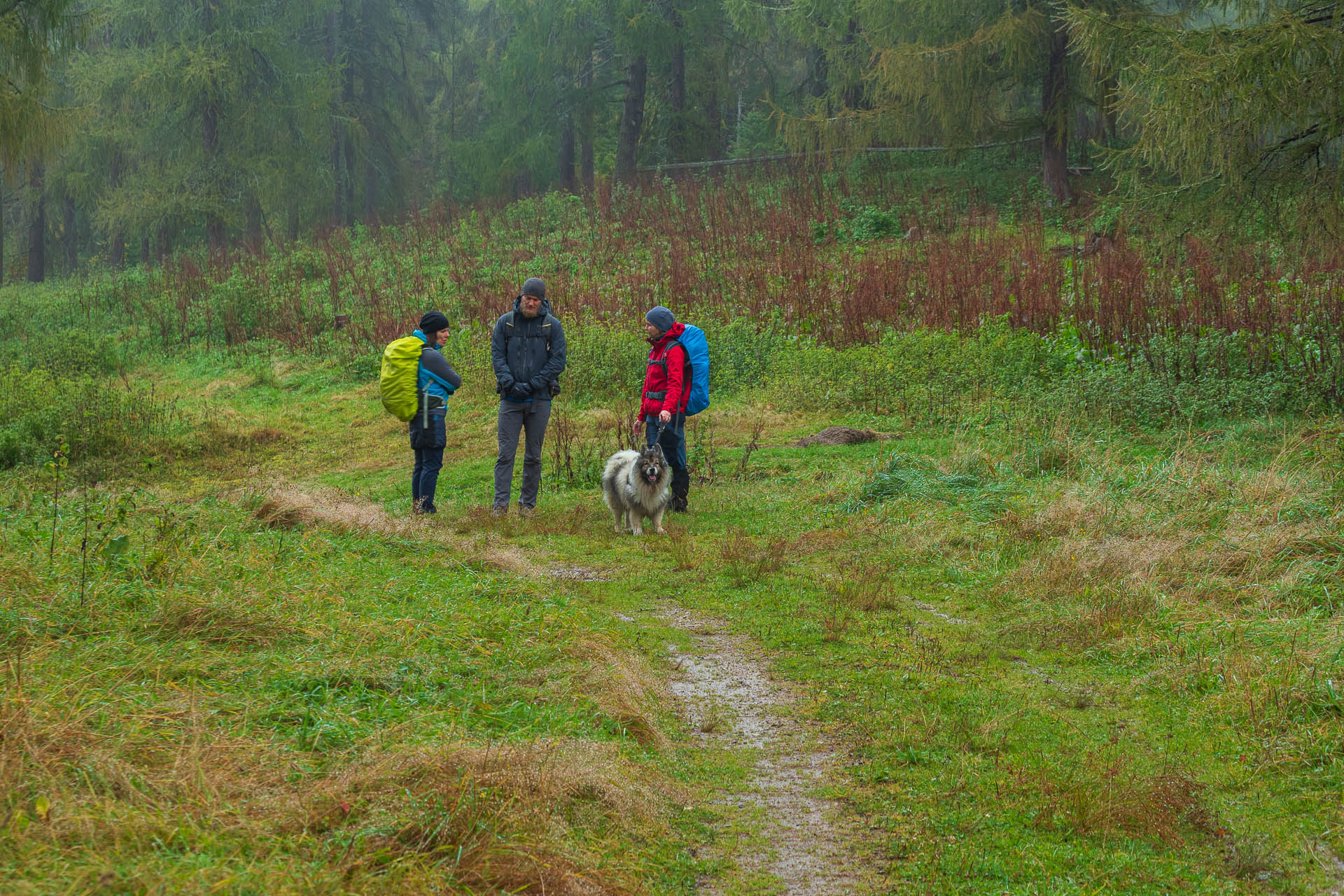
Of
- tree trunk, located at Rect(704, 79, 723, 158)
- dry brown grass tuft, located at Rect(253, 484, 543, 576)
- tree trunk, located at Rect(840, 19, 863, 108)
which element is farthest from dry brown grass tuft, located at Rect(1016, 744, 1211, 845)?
tree trunk, located at Rect(704, 79, 723, 158)

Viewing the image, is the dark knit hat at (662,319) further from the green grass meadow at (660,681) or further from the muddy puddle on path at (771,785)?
the muddy puddle on path at (771,785)

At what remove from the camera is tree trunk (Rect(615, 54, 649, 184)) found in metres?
32.0

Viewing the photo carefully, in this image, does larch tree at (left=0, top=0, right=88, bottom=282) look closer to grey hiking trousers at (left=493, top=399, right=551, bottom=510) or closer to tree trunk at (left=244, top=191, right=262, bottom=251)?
grey hiking trousers at (left=493, top=399, right=551, bottom=510)

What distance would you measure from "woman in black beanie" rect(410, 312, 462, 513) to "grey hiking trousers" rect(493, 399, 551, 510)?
1.88 ft

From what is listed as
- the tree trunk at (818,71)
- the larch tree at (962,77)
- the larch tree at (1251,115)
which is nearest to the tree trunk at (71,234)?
the tree trunk at (818,71)

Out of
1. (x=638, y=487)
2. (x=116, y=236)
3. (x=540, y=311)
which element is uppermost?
(x=116, y=236)

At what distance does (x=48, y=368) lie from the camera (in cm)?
1866

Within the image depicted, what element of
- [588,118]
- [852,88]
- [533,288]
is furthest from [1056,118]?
[533,288]

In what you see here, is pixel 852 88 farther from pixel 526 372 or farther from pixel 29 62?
pixel 526 372

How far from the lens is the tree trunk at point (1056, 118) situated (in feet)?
75.5

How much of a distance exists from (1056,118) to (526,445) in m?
17.8

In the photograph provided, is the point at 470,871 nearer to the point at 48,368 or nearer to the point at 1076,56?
the point at 48,368

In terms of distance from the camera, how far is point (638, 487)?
9.67 m

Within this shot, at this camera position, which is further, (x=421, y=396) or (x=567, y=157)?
(x=567, y=157)
